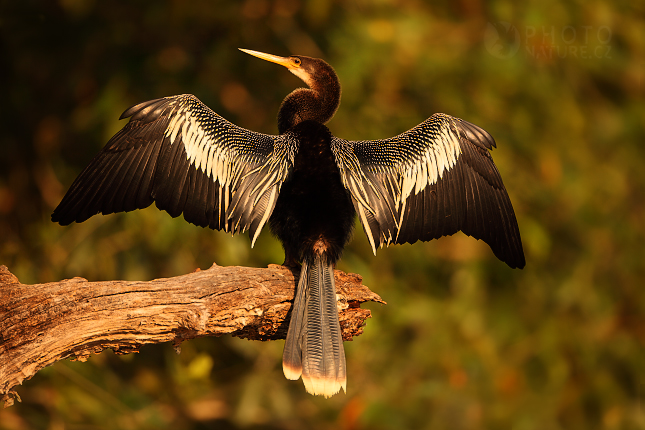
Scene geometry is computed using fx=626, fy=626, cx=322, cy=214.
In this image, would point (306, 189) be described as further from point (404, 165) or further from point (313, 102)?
point (313, 102)

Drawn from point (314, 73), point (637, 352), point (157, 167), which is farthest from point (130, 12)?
point (637, 352)

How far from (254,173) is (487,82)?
5.36 meters

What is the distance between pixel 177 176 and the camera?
119 inches

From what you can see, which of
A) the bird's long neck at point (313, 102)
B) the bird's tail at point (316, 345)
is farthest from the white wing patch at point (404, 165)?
the bird's tail at point (316, 345)

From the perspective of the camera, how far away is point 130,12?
6.72 metres

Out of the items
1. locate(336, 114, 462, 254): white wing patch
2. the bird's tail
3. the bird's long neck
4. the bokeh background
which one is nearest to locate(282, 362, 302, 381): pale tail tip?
the bird's tail

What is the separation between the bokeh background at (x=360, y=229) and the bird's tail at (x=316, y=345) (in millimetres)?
2551

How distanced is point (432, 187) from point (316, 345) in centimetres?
116

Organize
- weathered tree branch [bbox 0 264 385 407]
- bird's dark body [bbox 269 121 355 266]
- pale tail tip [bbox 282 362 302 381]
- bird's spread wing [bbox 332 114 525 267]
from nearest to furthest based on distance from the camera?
weathered tree branch [bbox 0 264 385 407] < pale tail tip [bbox 282 362 302 381] < bird's dark body [bbox 269 121 355 266] < bird's spread wing [bbox 332 114 525 267]

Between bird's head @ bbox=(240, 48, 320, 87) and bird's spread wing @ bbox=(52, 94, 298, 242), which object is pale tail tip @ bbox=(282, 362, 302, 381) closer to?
bird's spread wing @ bbox=(52, 94, 298, 242)

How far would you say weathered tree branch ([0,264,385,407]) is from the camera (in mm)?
2344

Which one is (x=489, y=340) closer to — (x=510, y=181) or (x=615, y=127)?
(x=510, y=181)

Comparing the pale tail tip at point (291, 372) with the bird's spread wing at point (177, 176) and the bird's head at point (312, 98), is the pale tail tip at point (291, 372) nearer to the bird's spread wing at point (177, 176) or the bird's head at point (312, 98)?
the bird's spread wing at point (177, 176)

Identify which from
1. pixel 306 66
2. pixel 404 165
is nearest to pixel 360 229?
pixel 306 66
